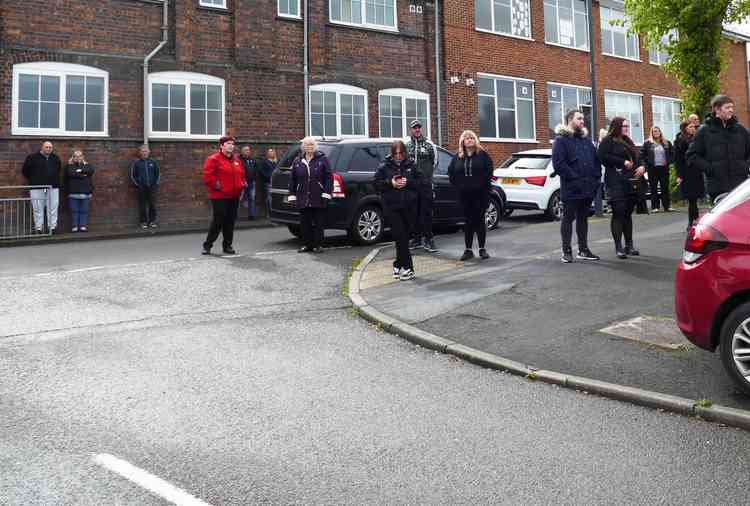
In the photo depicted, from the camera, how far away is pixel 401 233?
378 inches

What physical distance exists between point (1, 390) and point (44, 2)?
1413 cm

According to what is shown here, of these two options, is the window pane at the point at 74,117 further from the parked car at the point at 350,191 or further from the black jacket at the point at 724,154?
the black jacket at the point at 724,154

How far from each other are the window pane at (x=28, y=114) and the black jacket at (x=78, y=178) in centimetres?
131

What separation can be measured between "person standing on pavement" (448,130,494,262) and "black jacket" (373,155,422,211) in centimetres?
126

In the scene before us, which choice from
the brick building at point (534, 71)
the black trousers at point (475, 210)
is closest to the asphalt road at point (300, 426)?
the black trousers at point (475, 210)

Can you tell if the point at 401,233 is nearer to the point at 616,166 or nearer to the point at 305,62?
the point at 616,166

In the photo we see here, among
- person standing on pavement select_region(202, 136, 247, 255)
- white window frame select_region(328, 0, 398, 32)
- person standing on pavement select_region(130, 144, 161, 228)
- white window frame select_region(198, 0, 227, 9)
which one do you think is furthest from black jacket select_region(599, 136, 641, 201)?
white window frame select_region(328, 0, 398, 32)

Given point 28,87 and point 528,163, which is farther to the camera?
point 528,163

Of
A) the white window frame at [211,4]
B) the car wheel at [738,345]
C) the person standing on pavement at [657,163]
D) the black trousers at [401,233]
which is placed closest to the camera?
the car wheel at [738,345]

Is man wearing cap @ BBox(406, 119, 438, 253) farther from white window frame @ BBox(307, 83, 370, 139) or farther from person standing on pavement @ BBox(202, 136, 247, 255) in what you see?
white window frame @ BBox(307, 83, 370, 139)

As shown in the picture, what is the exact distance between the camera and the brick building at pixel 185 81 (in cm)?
1672

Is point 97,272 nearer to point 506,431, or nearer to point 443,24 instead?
Result: point 506,431

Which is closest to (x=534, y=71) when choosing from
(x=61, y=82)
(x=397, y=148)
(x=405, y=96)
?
(x=405, y=96)

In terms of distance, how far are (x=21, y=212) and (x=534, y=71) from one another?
17.6m
